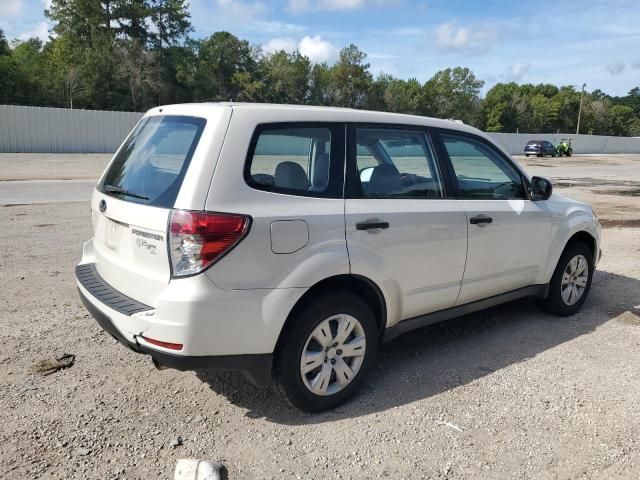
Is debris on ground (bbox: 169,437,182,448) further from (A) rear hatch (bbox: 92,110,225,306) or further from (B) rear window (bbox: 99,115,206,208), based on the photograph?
(B) rear window (bbox: 99,115,206,208)

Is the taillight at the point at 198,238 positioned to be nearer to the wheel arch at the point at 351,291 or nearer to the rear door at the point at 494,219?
the wheel arch at the point at 351,291

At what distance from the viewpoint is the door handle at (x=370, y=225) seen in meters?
3.26

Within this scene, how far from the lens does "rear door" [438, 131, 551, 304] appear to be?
4020 millimetres

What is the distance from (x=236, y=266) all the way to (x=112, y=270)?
96 cm

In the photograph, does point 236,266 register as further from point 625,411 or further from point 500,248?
point 625,411

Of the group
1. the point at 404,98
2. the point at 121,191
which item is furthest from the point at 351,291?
the point at 404,98

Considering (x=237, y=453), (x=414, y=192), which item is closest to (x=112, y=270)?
(x=237, y=453)

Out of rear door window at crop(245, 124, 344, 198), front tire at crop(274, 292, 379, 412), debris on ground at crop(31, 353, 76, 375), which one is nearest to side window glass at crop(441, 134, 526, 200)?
rear door window at crop(245, 124, 344, 198)

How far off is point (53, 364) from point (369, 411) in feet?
7.40

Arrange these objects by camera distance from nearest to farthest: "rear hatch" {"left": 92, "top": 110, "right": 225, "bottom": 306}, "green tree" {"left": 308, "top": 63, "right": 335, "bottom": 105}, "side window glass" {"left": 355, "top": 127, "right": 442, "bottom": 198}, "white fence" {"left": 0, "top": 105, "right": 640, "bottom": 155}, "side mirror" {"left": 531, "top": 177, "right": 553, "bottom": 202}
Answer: "rear hatch" {"left": 92, "top": 110, "right": 225, "bottom": 306}, "side window glass" {"left": 355, "top": 127, "right": 442, "bottom": 198}, "side mirror" {"left": 531, "top": 177, "right": 553, "bottom": 202}, "white fence" {"left": 0, "top": 105, "right": 640, "bottom": 155}, "green tree" {"left": 308, "top": 63, "right": 335, "bottom": 105}

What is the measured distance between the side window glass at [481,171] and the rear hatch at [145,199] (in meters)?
1.97

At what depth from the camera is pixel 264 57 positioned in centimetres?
6975

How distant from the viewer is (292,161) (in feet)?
11.0

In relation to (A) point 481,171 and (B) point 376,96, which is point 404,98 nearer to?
(B) point 376,96
